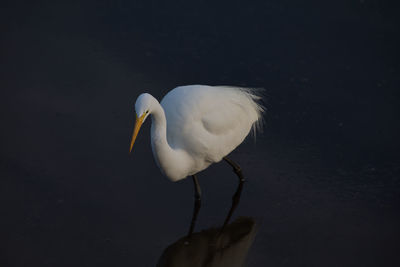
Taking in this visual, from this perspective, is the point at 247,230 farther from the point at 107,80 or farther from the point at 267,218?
the point at 107,80

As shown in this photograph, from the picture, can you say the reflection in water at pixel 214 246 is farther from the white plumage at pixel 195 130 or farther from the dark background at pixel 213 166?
the white plumage at pixel 195 130

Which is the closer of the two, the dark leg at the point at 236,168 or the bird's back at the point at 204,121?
the bird's back at the point at 204,121

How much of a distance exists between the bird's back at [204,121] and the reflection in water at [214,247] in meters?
0.38

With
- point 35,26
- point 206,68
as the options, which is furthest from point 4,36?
point 206,68

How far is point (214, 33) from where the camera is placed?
4426 millimetres

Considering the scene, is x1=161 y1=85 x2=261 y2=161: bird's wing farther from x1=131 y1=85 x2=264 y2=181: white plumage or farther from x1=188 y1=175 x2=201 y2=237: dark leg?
x1=188 y1=175 x2=201 y2=237: dark leg

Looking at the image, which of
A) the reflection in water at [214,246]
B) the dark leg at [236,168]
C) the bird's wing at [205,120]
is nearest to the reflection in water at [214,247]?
the reflection in water at [214,246]

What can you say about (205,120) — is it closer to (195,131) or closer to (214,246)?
(195,131)

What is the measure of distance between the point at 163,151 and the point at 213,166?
0.74 meters

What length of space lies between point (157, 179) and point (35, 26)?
1.93 meters

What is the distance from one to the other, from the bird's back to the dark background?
34 cm

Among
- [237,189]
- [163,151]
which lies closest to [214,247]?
[237,189]

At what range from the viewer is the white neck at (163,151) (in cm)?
267

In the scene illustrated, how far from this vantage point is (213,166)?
136 inches
